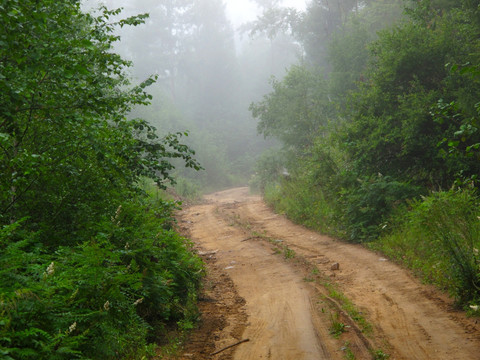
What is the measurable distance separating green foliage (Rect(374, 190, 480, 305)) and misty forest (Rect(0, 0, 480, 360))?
37 millimetres

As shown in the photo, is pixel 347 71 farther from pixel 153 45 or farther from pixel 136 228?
pixel 153 45

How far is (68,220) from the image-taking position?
560 cm

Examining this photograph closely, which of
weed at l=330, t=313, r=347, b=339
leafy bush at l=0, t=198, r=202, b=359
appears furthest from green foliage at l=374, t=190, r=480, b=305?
leafy bush at l=0, t=198, r=202, b=359

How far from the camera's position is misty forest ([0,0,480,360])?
151 inches

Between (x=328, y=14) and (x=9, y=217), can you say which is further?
(x=328, y=14)

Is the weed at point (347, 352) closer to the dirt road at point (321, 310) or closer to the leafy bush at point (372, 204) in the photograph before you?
the dirt road at point (321, 310)

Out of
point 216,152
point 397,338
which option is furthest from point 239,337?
point 216,152

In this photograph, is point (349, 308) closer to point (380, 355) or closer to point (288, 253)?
point (380, 355)

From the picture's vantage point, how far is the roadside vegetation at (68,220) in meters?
3.31

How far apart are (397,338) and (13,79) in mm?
5390

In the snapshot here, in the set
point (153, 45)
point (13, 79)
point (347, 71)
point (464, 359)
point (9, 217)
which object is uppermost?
point (153, 45)

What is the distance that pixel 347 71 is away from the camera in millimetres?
29141

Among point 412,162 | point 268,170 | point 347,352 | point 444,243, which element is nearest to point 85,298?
point 347,352

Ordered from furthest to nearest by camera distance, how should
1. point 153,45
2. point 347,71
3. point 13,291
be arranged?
point 153,45 < point 347,71 < point 13,291
